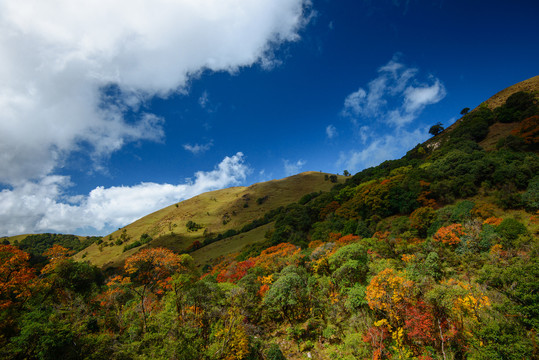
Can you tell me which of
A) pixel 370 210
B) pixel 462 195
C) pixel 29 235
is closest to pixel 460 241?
pixel 462 195

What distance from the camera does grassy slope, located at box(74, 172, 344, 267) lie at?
102688 mm

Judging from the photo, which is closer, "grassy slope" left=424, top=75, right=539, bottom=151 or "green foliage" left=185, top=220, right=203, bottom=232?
"grassy slope" left=424, top=75, right=539, bottom=151

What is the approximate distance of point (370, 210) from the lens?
48.6 meters

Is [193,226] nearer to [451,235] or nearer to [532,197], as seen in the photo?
[451,235]

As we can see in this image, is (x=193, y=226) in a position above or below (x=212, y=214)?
below

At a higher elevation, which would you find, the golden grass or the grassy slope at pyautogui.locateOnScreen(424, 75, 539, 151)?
the grassy slope at pyautogui.locateOnScreen(424, 75, 539, 151)

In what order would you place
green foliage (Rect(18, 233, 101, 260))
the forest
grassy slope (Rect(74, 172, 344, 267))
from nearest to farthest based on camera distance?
the forest → grassy slope (Rect(74, 172, 344, 267)) → green foliage (Rect(18, 233, 101, 260))

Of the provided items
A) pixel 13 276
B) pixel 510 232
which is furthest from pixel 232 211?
pixel 510 232

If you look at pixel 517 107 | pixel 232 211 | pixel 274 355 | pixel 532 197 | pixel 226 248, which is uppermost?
pixel 232 211

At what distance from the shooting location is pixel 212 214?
428ft

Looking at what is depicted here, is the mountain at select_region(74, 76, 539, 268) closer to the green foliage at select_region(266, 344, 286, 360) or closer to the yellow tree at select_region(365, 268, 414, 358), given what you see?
the yellow tree at select_region(365, 268, 414, 358)

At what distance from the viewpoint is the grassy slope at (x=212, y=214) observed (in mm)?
102688

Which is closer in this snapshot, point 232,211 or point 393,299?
point 393,299

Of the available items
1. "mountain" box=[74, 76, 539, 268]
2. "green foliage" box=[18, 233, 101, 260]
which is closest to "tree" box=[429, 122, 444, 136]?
"mountain" box=[74, 76, 539, 268]
